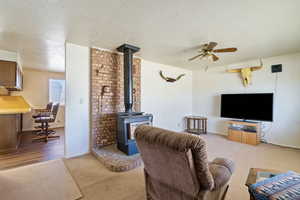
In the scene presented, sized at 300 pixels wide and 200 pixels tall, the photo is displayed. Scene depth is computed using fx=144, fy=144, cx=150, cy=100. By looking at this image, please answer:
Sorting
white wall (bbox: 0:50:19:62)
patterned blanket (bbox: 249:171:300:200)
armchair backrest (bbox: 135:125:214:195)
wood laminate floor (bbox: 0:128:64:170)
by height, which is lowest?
wood laminate floor (bbox: 0:128:64:170)

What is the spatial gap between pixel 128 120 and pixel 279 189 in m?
2.32

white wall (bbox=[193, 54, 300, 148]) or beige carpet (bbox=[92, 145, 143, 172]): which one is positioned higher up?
white wall (bbox=[193, 54, 300, 148])

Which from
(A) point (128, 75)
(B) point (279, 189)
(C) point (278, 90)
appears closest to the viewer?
(B) point (279, 189)

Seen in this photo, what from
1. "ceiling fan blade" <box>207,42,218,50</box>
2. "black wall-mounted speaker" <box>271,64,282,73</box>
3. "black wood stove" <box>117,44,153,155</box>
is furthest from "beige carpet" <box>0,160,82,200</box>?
"black wall-mounted speaker" <box>271,64,282,73</box>

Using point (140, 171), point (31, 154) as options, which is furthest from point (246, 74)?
point (31, 154)

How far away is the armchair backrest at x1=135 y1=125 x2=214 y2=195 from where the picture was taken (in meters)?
1.12

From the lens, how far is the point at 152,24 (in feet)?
7.38

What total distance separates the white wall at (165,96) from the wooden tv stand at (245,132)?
167 cm

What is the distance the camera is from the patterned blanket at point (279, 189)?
107 centimetres

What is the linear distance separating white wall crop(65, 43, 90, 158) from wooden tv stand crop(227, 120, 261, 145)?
3.93 metres

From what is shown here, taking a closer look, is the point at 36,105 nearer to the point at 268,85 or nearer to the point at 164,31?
the point at 164,31

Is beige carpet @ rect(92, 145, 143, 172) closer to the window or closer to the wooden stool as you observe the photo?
the wooden stool

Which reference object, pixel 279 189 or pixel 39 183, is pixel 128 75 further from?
pixel 279 189

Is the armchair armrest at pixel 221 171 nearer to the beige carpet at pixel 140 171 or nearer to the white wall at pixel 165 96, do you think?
the beige carpet at pixel 140 171
